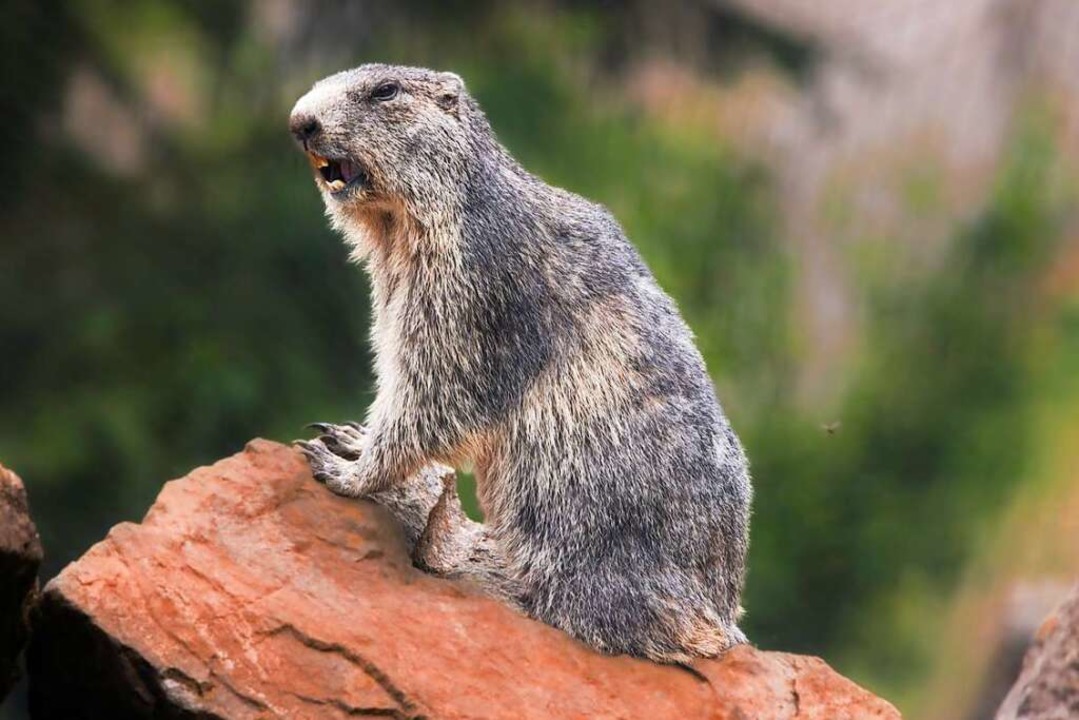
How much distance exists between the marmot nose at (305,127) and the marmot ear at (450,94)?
0.46 m

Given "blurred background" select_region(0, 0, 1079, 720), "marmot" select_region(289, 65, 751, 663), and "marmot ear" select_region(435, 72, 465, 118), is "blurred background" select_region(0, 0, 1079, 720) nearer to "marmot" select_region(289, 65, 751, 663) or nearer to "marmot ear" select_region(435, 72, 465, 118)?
"marmot" select_region(289, 65, 751, 663)

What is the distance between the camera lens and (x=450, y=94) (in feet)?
17.0

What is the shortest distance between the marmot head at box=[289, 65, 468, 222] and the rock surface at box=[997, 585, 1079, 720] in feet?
9.08

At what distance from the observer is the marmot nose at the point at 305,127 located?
16.2ft

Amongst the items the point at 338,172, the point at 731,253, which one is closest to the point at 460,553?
the point at 338,172

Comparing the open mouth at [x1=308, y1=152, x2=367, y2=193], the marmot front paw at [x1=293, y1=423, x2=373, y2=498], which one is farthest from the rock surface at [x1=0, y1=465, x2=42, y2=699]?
the open mouth at [x1=308, y1=152, x2=367, y2=193]

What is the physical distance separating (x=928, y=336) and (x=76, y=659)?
22.6 feet

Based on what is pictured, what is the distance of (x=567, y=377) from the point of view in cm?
513

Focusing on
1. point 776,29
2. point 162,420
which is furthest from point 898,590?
point 162,420

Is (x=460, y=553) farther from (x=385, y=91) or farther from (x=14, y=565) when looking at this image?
(x=385, y=91)

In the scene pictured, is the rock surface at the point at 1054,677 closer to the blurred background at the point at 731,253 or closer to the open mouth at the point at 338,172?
the open mouth at the point at 338,172

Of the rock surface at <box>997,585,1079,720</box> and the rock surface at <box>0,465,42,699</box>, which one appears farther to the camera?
the rock surface at <box>997,585,1079,720</box>

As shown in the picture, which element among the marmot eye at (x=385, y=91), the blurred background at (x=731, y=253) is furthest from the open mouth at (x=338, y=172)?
the blurred background at (x=731, y=253)

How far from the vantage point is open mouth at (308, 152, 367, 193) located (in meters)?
Result: 5.07
